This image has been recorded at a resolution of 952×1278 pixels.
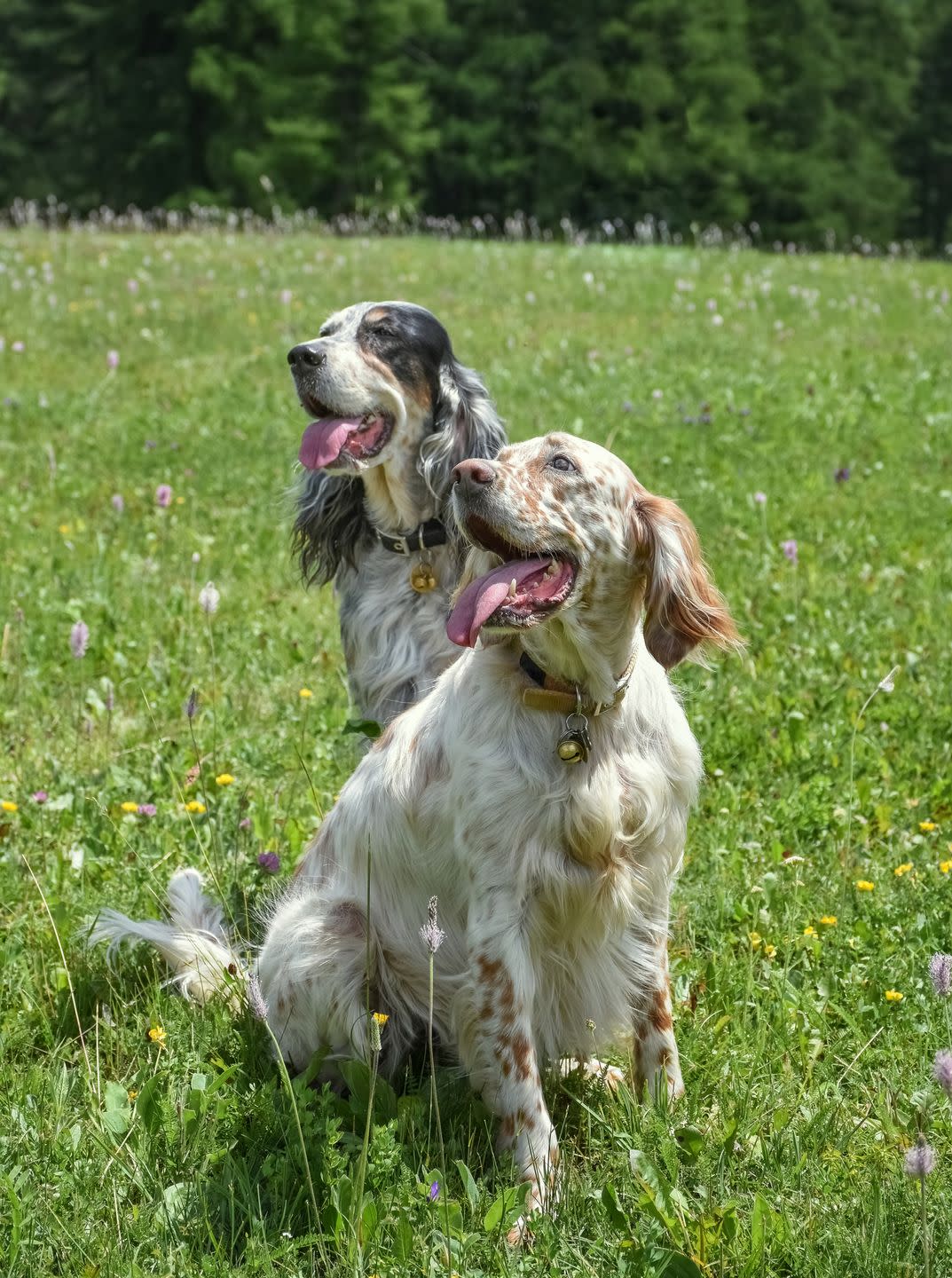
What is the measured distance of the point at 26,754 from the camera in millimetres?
4875

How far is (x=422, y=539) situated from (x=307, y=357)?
0.79 m

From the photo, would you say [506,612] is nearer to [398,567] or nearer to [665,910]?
[665,910]

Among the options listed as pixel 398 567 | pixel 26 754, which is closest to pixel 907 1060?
pixel 398 567

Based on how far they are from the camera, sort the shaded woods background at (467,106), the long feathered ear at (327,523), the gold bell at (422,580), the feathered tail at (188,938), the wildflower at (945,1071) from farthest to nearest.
Answer: 1. the shaded woods background at (467,106)
2. the long feathered ear at (327,523)
3. the gold bell at (422,580)
4. the feathered tail at (188,938)
5. the wildflower at (945,1071)

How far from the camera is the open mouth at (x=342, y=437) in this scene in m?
4.57

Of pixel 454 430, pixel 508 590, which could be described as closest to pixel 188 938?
pixel 508 590

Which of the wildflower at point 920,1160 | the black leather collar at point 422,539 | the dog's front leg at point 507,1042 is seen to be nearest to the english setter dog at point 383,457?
the black leather collar at point 422,539

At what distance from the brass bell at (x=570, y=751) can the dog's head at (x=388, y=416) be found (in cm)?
182

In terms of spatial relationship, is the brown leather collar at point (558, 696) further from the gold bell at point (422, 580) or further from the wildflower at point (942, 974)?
the gold bell at point (422, 580)

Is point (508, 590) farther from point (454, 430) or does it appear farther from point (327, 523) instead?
point (327, 523)

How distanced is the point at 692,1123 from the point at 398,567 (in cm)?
226

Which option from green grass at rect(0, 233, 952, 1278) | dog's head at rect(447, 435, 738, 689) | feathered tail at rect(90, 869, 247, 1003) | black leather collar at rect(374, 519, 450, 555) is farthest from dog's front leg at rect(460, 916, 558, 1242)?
black leather collar at rect(374, 519, 450, 555)

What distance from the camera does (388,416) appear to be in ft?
15.4

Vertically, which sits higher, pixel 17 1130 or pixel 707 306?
pixel 17 1130
